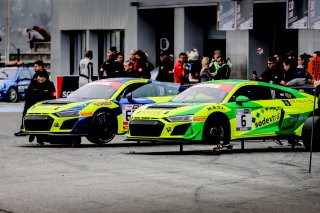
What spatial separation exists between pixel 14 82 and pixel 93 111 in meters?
25.2

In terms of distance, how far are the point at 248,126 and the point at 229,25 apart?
64.2 ft

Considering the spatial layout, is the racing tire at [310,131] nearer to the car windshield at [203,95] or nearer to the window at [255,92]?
the window at [255,92]

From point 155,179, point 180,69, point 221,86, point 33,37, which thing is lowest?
point 155,179

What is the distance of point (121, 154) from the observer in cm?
1912

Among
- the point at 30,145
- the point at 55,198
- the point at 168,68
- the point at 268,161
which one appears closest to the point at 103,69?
the point at 168,68

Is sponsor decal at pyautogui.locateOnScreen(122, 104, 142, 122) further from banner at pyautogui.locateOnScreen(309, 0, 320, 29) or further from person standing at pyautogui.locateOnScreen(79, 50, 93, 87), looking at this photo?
banner at pyautogui.locateOnScreen(309, 0, 320, 29)

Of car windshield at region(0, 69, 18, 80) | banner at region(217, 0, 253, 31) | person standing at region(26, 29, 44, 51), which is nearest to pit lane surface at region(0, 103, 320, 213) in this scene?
banner at region(217, 0, 253, 31)

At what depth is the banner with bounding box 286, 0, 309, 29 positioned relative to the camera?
116ft

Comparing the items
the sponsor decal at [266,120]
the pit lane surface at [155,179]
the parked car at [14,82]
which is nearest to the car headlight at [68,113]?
the pit lane surface at [155,179]

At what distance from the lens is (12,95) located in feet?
150

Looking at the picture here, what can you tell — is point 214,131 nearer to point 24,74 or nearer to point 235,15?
point 235,15

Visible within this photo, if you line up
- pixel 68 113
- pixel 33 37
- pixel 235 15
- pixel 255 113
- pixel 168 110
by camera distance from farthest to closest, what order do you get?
pixel 33 37, pixel 235 15, pixel 68 113, pixel 255 113, pixel 168 110

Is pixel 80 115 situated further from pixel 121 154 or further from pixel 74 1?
pixel 74 1

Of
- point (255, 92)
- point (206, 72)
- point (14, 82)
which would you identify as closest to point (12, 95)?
point (14, 82)
